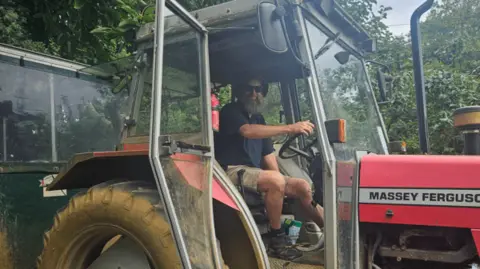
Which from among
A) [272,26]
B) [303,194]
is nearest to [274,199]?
[303,194]

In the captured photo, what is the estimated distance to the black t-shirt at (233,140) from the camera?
3389mm

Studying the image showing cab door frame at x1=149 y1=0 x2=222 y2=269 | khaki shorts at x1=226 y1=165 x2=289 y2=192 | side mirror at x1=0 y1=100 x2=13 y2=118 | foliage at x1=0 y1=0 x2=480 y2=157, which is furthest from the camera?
foliage at x1=0 y1=0 x2=480 y2=157

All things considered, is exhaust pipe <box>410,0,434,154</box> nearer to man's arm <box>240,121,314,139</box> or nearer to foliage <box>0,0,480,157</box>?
foliage <box>0,0,480,157</box>

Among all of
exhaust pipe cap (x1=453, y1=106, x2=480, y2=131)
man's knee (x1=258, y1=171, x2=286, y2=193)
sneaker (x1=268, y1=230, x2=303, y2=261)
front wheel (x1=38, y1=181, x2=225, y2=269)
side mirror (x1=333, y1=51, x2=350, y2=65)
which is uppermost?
side mirror (x1=333, y1=51, x2=350, y2=65)

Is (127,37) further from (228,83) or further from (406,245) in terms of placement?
(406,245)

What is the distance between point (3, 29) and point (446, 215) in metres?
5.17

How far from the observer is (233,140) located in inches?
135

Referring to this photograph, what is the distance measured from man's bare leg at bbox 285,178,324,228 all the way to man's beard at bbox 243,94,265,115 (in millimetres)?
645

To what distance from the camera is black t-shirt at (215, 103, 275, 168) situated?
133 inches

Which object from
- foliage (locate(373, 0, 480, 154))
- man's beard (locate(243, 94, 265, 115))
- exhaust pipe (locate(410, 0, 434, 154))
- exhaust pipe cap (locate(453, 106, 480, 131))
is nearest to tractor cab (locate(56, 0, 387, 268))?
man's beard (locate(243, 94, 265, 115))

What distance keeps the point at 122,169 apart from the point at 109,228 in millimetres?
381

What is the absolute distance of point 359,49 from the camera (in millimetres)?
3674

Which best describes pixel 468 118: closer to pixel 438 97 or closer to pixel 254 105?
pixel 254 105

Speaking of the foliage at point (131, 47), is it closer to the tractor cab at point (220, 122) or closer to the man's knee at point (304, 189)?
the tractor cab at point (220, 122)
